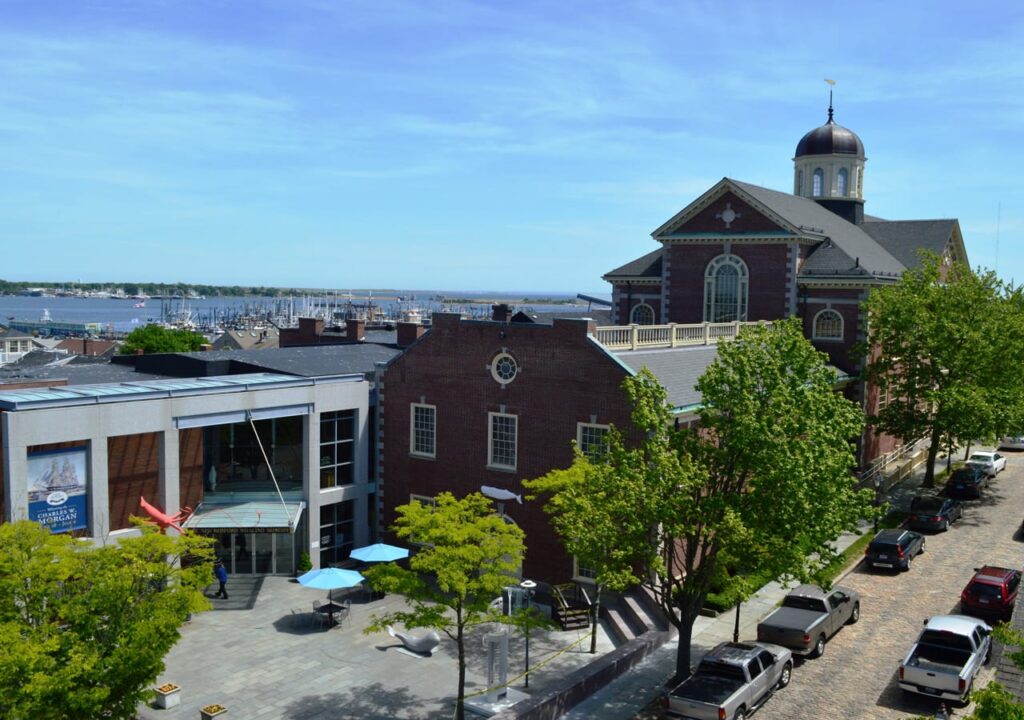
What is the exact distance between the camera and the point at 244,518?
119ft

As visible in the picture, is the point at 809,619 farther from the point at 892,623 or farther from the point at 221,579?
the point at 221,579

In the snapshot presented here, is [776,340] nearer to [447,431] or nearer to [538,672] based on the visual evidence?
[538,672]

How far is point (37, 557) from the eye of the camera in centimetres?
2056

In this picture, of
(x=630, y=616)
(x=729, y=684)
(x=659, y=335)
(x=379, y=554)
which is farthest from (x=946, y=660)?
(x=379, y=554)

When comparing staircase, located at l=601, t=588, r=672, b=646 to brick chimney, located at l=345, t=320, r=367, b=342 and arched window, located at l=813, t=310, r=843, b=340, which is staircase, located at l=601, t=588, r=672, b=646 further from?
brick chimney, located at l=345, t=320, r=367, b=342

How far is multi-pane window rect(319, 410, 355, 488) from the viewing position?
131 feet

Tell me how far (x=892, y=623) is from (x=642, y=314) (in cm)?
3213

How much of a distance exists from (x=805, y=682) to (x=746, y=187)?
109ft

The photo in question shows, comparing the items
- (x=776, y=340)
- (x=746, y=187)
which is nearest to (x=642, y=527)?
(x=776, y=340)

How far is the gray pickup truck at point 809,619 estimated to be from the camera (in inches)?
1073

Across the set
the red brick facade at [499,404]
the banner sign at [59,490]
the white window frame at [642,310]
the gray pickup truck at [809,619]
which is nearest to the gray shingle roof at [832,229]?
the white window frame at [642,310]

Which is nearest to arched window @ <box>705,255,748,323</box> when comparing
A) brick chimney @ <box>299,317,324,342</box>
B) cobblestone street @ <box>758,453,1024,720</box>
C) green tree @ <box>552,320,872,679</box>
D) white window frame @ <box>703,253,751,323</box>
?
white window frame @ <box>703,253,751,323</box>

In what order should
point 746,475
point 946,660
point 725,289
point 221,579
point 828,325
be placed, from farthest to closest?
point 725,289, point 828,325, point 221,579, point 746,475, point 946,660

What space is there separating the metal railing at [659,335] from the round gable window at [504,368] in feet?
12.5
